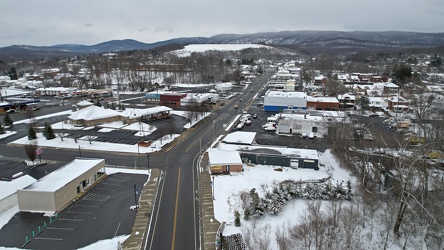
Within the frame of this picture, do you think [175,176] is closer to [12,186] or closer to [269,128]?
[12,186]

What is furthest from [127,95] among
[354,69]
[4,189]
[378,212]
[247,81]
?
[354,69]

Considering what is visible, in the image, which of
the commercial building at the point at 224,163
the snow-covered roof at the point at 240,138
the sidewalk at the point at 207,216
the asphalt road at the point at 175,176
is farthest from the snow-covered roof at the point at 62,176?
the snow-covered roof at the point at 240,138

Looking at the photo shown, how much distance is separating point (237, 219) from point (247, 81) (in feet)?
237

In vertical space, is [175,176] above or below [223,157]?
below

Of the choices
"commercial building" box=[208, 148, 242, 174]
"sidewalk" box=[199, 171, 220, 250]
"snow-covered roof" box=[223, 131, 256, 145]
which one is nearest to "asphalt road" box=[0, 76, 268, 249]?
"sidewalk" box=[199, 171, 220, 250]

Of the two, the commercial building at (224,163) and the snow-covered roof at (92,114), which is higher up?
the snow-covered roof at (92,114)

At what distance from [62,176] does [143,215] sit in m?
7.09

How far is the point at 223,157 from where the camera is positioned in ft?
80.3

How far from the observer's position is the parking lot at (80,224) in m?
14.8

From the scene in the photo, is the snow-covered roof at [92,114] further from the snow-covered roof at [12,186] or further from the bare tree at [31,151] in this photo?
the snow-covered roof at [12,186]

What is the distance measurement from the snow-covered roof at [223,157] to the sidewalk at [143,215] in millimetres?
4621

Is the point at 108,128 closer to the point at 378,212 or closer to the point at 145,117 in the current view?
the point at 145,117

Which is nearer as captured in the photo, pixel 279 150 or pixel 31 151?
pixel 31 151

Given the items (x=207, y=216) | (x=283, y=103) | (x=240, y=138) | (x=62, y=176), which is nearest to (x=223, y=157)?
(x=240, y=138)
